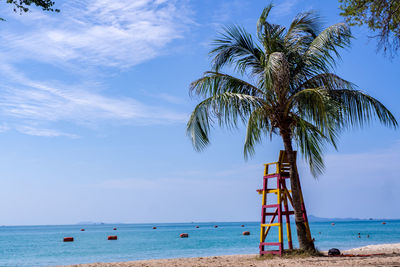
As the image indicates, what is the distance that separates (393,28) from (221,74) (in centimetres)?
659

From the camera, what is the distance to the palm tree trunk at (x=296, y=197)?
44.1 feet

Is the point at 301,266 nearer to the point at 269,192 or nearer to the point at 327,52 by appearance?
the point at 269,192

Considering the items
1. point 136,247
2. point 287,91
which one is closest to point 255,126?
point 287,91

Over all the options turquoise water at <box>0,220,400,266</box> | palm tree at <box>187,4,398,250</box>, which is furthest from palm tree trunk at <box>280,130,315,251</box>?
turquoise water at <box>0,220,400,266</box>

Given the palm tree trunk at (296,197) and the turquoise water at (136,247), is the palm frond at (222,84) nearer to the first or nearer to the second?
the palm tree trunk at (296,197)

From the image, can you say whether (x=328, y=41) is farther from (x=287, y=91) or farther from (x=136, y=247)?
(x=136, y=247)

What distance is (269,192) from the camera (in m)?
14.2

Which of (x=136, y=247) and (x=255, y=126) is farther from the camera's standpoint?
(x=136, y=247)

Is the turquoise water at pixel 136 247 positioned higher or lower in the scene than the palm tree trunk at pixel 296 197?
lower

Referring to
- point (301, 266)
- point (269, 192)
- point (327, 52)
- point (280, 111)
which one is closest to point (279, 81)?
point (280, 111)

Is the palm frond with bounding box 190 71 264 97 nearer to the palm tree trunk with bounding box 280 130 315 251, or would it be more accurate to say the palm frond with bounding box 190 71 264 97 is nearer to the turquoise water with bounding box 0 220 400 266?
the palm tree trunk with bounding box 280 130 315 251

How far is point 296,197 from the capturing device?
535 inches

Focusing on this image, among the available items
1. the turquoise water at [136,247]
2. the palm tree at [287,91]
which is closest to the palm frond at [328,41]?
the palm tree at [287,91]

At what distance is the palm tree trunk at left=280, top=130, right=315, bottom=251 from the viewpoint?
1345cm
